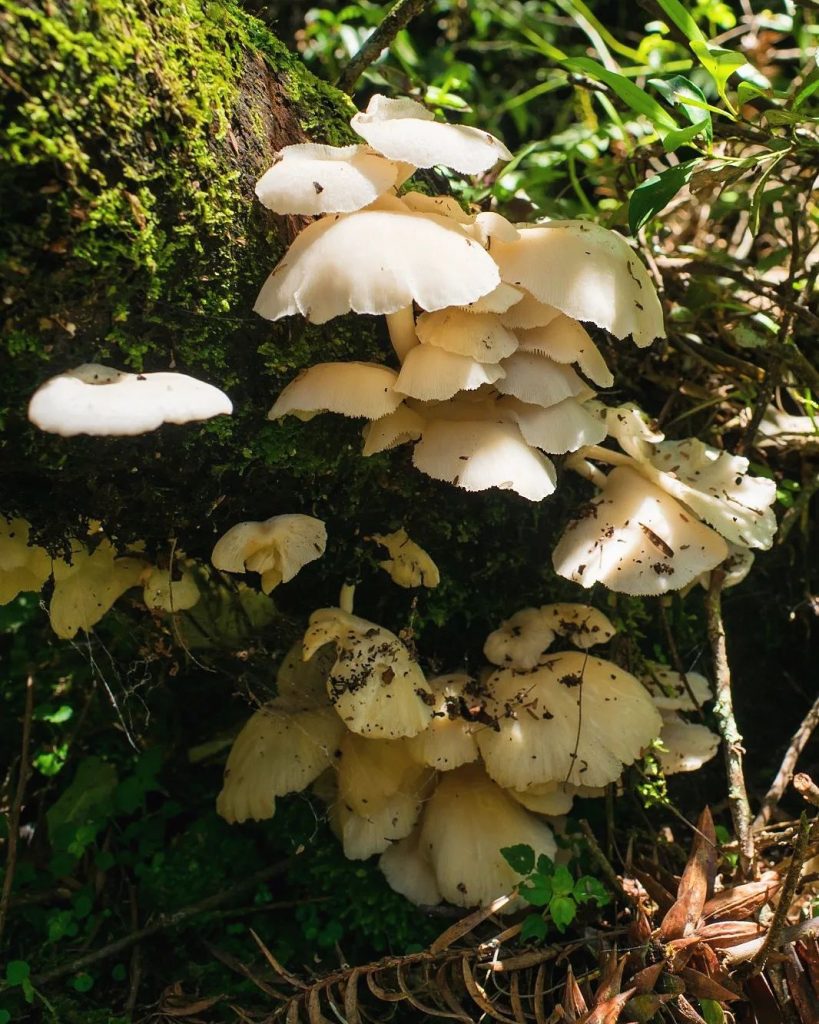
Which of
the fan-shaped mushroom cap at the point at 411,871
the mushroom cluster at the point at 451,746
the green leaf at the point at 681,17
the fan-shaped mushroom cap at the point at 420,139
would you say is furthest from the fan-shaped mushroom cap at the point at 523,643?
the green leaf at the point at 681,17

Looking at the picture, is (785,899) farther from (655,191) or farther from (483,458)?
(655,191)

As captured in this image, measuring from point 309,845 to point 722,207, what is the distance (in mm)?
2688

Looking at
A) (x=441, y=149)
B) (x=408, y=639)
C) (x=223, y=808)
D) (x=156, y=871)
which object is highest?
(x=441, y=149)

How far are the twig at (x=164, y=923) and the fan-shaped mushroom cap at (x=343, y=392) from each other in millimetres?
1449

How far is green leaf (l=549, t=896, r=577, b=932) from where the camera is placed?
1752mm

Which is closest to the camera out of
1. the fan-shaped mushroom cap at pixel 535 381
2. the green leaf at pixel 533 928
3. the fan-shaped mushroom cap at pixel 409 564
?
the fan-shaped mushroom cap at pixel 535 381

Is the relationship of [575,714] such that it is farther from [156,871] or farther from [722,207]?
[722,207]

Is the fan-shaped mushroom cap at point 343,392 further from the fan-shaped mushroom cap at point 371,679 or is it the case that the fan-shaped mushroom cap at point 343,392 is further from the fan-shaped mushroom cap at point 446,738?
the fan-shaped mushroom cap at point 446,738

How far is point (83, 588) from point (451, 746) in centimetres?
96

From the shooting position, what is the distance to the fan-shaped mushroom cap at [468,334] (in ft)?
5.26

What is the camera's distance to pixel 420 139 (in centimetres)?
151

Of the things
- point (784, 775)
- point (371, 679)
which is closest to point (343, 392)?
point (371, 679)

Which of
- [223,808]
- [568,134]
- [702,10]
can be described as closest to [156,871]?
[223,808]

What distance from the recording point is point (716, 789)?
8.29 ft
